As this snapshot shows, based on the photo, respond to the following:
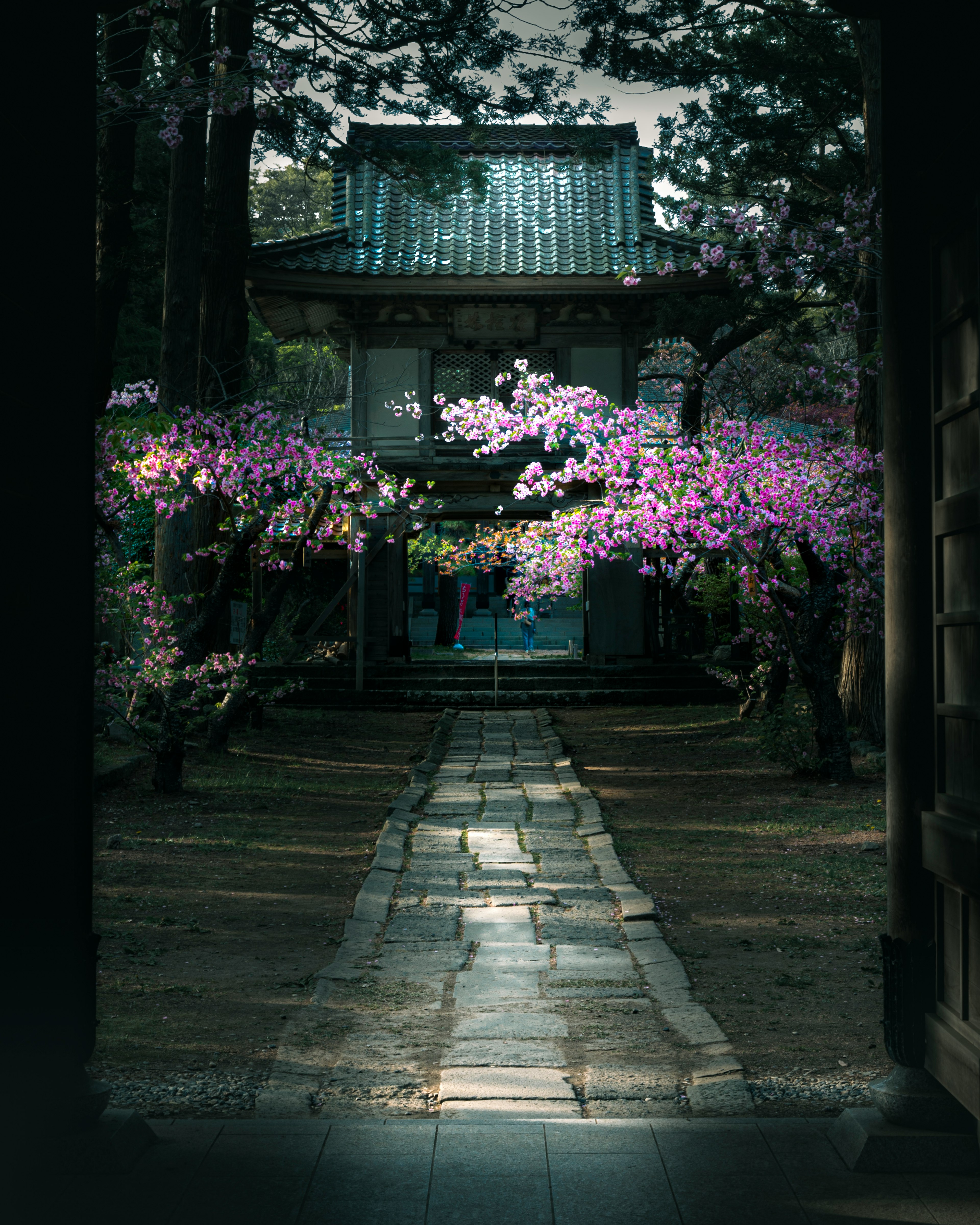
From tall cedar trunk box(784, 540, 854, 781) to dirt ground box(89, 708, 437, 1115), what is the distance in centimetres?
395

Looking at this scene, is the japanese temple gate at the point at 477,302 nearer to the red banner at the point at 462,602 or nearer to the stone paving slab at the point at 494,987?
the red banner at the point at 462,602

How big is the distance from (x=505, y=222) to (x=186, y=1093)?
1683cm

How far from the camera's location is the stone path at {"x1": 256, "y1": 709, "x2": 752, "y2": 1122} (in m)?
3.53

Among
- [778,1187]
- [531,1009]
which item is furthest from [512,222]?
[778,1187]

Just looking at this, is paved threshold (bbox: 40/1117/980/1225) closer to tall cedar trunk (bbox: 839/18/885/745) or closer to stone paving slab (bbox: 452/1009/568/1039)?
stone paving slab (bbox: 452/1009/568/1039)

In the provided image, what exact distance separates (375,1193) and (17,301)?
7.69 ft

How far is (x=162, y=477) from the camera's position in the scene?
10.3 metres

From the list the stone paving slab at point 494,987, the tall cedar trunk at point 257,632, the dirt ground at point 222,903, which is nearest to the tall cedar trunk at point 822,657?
the dirt ground at point 222,903

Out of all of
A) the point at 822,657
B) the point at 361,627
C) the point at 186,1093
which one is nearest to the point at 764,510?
the point at 822,657

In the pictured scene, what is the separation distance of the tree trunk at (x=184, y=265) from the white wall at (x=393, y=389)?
6.85 meters

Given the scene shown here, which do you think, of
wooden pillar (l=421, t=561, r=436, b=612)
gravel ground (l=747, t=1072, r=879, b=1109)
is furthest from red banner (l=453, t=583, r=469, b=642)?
gravel ground (l=747, t=1072, r=879, b=1109)

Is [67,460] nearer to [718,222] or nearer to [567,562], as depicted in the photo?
[718,222]

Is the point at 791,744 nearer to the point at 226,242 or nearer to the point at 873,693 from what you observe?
the point at 873,693

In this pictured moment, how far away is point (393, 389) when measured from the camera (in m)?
17.9
